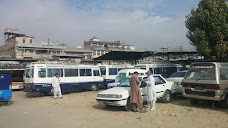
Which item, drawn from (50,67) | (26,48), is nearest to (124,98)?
(50,67)

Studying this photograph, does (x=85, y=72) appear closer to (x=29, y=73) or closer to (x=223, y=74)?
(x=29, y=73)

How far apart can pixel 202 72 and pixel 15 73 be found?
19.8m

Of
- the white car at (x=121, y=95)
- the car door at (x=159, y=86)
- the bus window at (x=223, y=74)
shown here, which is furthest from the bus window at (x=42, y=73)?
the bus window at (x=223, y=74)

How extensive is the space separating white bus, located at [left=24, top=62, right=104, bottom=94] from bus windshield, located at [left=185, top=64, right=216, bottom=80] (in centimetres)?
1107

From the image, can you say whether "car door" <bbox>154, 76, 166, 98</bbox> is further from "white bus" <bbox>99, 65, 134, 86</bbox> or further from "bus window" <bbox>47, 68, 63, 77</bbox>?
"white bus" <bbox>99, 65, 134, 86</bbox>

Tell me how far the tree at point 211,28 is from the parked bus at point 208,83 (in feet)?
27.7

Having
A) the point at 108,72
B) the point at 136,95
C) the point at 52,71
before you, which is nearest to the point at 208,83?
the point at 136,95

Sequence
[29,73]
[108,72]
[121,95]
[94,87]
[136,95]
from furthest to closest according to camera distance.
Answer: [108,72] → [94,87] → [29,73] → [121,95] → [136,95]

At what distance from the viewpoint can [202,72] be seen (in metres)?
12.6

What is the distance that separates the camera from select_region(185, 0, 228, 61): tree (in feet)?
66.5

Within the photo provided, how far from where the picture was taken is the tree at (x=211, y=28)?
66.5 feet

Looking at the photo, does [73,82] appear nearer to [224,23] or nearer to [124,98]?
[124,98]

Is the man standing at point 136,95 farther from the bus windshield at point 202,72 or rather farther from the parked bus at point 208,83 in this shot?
the bus windshield at point 202,72

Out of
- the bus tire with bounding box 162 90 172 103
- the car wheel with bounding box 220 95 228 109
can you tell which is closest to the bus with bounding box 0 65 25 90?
the bus tire with bounding box 162 90 172 103
